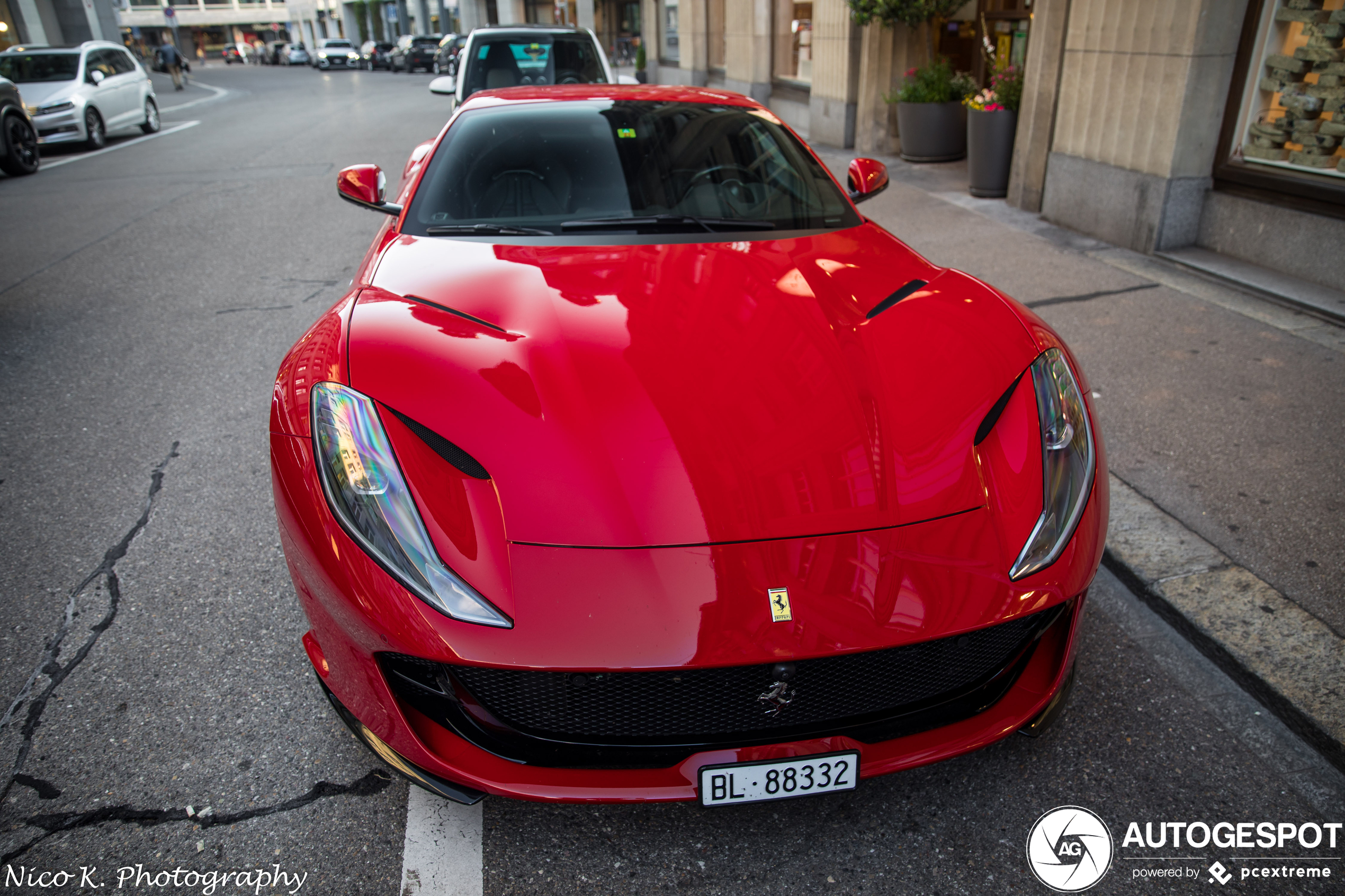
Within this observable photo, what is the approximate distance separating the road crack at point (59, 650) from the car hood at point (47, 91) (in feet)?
44.9

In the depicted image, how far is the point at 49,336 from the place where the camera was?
17.3ft

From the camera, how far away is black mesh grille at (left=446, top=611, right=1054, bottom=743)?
167cm

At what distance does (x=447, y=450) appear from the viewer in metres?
1.87

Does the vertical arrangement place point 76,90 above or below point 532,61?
below

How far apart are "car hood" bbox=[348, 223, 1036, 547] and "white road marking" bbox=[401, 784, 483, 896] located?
739 millimetres

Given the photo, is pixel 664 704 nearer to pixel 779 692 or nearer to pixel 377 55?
pixel 779 692

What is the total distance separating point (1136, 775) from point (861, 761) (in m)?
0.83

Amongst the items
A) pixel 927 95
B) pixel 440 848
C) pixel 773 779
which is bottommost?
pixel 440 848

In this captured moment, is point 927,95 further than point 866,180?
Yes

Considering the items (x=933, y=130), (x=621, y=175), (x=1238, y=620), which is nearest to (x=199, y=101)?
(x=933, y=130)

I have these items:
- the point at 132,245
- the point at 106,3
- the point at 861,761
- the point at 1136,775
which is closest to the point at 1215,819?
the point at 1136,775

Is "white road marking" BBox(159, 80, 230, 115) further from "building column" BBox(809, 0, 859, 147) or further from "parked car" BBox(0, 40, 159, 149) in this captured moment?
"building column" BBox(809, 0, 859, 147)

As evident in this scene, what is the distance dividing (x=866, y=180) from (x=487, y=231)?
1.60 m

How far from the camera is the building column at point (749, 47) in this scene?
15.1 meters
